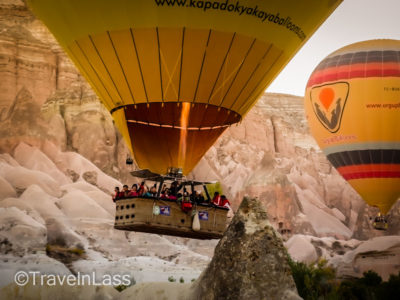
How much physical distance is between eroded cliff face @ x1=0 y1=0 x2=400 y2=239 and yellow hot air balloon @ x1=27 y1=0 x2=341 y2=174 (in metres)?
30.1

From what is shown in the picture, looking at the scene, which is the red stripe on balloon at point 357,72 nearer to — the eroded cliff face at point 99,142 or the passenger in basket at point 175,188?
the passenger in basket at point 175,188

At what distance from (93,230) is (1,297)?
18783 millimetres

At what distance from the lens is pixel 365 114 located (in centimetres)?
2541

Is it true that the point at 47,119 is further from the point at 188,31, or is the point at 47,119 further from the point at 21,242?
the point at 188,31

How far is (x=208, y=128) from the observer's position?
43.2 ft

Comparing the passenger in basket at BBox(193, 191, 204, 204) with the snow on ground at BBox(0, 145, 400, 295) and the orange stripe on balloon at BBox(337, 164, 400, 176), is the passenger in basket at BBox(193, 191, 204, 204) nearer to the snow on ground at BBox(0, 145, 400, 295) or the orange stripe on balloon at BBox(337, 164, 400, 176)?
the snow on ground at BBox(0, 145, 400, 295)

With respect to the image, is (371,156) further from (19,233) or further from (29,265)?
(19,233)

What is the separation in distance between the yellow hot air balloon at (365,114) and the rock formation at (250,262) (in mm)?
17048

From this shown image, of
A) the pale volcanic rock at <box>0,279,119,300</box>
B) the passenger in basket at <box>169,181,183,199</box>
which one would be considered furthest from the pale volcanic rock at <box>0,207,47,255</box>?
the passenger in basket at <box>169,181,183,199</box>

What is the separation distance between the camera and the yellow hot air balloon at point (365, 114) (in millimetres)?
25172

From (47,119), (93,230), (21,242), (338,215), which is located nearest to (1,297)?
(21,242)

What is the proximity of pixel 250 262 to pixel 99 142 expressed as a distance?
37763mm

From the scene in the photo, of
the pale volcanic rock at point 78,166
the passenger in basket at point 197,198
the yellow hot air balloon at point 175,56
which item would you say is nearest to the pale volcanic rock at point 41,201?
the pale volcanic rock at point 78,166

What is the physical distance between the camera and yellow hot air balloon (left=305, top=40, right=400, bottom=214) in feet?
82.6
